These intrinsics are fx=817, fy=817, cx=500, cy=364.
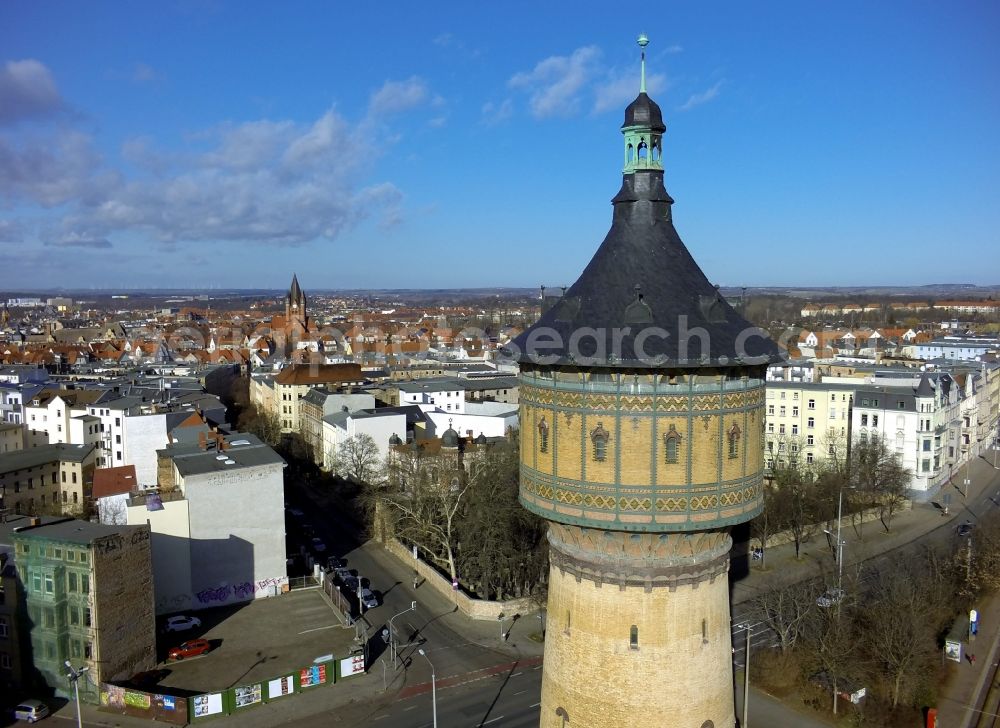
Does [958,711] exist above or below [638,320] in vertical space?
below

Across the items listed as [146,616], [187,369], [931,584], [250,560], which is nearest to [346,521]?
[250,560]

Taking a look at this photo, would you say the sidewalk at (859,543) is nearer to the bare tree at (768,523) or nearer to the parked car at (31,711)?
the bare tree at (768,523)

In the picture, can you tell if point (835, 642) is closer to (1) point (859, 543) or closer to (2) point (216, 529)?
(1) point (859, 543)

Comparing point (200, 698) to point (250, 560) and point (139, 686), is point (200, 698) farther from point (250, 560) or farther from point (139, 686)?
point (250, 560)

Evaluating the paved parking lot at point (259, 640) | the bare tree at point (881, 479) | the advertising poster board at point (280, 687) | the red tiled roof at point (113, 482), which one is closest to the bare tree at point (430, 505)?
the paved parking lot at point (259, 640)

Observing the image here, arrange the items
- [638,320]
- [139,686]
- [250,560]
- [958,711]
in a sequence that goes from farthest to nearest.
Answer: [250,560]
[139,686]
[958,711]
[638,320]
